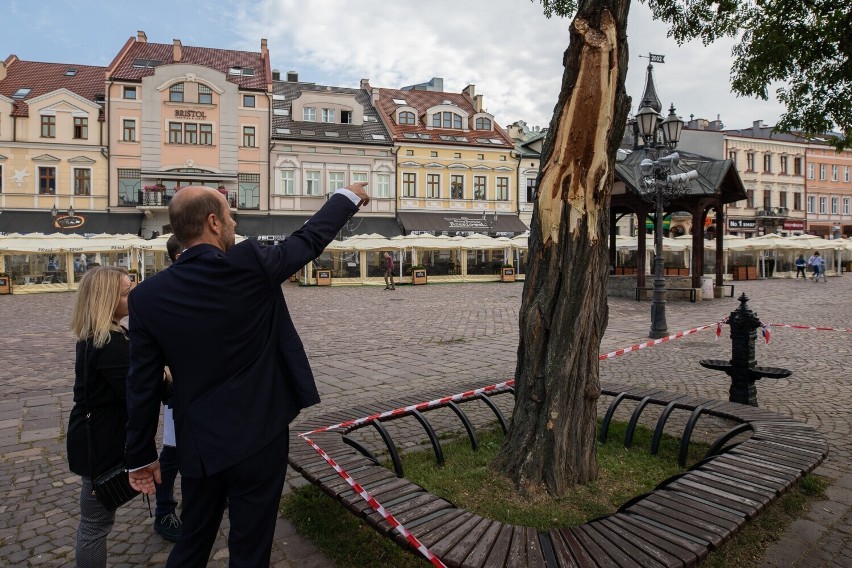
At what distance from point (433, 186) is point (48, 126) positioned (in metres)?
22.5

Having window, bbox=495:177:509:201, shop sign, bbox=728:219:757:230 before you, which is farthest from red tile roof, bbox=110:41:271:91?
shop sign, bbox=728:219:757:230

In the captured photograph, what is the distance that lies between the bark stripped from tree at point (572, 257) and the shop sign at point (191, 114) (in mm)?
35780

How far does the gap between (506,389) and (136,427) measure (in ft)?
11.4

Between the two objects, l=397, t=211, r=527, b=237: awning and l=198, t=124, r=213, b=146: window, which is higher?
l=198, t=124, r=213, b=146: window

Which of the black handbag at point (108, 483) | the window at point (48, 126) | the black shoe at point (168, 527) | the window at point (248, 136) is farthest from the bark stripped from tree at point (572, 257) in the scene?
the window at point (48, 126)

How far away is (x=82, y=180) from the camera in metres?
34.2

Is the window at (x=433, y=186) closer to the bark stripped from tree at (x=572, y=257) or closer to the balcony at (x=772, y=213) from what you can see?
the balcony at (x=772, y=213)

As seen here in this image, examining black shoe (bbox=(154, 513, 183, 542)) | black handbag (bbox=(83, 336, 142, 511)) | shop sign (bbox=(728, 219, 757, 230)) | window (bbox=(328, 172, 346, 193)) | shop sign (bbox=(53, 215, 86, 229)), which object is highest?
window (bbox=(328, 172, 346, 193))

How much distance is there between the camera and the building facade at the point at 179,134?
34.4 m

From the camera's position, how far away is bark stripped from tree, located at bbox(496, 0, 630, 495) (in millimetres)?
3557

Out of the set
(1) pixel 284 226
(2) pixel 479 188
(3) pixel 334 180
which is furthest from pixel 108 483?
(2) pixel 479 188

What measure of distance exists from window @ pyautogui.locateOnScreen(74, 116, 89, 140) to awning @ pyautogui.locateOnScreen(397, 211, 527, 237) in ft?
60.5

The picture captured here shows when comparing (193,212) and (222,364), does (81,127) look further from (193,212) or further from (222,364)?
(222,364)

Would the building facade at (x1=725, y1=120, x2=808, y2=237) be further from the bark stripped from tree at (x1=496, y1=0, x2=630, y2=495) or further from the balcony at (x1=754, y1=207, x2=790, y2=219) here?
the bark stripped from tree at (x1=496, y1=0, x2=630, y2=495)
